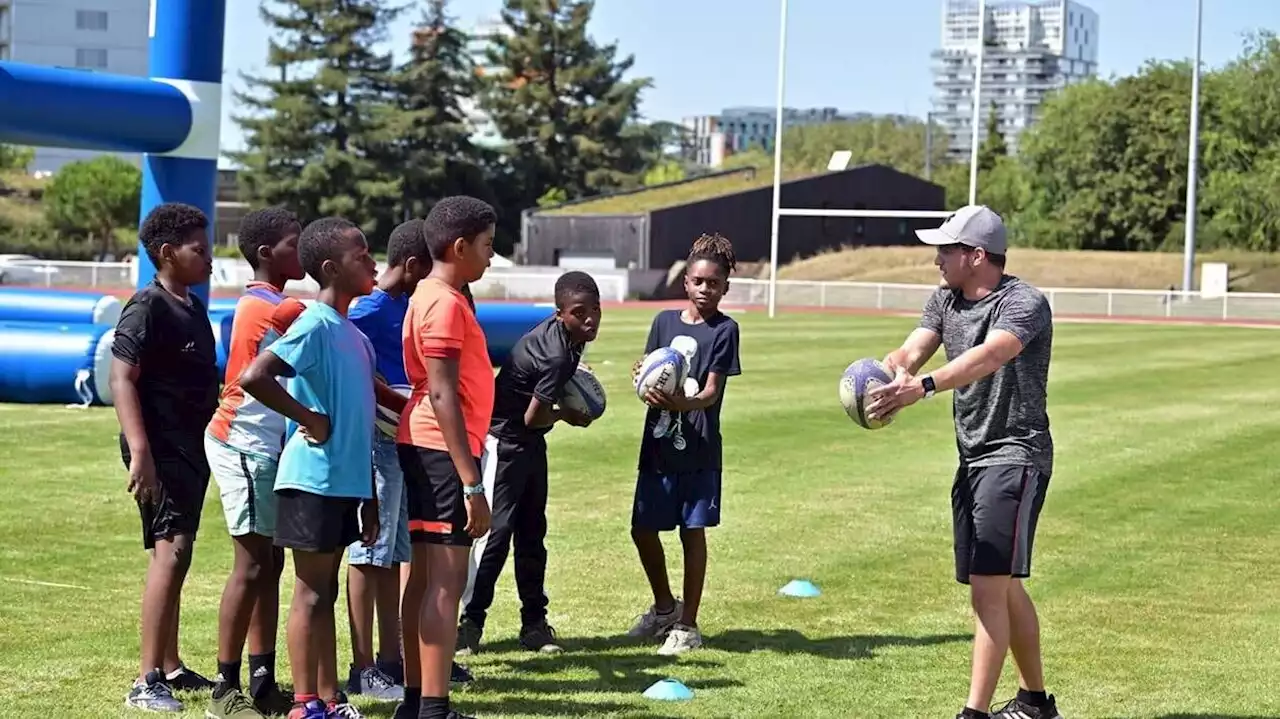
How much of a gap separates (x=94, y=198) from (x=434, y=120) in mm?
15865

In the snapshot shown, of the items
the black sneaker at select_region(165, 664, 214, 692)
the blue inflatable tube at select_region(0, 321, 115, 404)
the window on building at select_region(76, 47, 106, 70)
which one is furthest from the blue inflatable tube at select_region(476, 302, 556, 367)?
the window on building at select_region(76, 47, 106, 70)

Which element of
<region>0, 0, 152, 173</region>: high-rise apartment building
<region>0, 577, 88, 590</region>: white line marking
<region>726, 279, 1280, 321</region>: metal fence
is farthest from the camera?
<region>0, 0, 152, 173</region>: high-rise apartment building

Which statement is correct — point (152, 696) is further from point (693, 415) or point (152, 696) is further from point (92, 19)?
point (92, 19)

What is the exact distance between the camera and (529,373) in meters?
7.19

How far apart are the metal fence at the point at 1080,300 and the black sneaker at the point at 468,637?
3789 cm

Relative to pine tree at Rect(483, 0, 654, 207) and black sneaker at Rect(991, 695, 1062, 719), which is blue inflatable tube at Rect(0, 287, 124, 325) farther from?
pine tree at Rect(483, 0, 654, 207)

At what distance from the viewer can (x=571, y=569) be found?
30.1 feet

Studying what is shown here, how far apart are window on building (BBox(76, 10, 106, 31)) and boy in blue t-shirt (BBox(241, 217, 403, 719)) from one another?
352 feet

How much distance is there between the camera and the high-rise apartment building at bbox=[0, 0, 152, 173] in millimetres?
104188

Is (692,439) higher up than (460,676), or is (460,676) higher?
(692,439)

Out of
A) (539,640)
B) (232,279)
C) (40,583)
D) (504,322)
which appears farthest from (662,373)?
(232,279)

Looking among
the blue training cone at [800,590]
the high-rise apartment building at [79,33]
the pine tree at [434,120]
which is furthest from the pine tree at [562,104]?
the blue training cone at [800,590]

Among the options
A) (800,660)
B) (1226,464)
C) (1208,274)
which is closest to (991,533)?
(800,660)

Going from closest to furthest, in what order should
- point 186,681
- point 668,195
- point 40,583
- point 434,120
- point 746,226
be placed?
point 186,681 → point 40,583 → point 746,226 → point 668,195 → point 434,120
